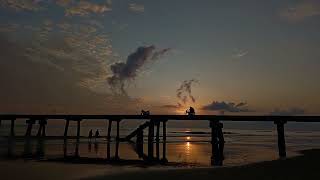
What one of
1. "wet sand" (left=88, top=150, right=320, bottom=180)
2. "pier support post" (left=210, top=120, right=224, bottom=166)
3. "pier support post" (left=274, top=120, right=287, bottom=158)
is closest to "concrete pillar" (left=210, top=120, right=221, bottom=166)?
"pier support post" (left=210, top=120, right=224, bottom=166)

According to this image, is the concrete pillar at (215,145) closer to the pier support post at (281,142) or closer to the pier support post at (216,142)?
the pier support post at (216,142)

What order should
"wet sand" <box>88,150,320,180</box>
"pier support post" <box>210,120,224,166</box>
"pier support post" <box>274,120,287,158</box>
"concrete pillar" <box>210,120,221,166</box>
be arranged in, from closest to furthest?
"wet sand" <box>88,150,320,180</box> < "concrete pillar" <box>210,120,221,166</box> < "pier support post" <box>210,120,224,166</box> < "pier support post" <box>274,120,287,158</box>

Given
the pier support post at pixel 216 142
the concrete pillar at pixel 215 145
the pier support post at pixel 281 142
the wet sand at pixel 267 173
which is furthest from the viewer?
the pier support post at pixel 281 142

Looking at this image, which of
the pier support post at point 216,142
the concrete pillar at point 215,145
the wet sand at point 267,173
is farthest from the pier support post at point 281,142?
the wet sand at point 267,173

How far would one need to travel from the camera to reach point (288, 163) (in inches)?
638

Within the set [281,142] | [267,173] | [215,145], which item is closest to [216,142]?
[215,145]

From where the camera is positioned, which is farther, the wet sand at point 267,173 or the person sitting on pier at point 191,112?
the person sitting on pier at point 191,112

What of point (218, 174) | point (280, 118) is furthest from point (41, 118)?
point (218, 174)

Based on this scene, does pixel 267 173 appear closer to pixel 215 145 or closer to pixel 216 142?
pixel 215 145

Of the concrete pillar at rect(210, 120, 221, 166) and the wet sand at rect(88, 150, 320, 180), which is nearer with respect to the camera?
the wet sand at rect(88, 150, 320, 180)

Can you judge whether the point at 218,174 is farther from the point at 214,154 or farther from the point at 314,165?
the point at 214,154

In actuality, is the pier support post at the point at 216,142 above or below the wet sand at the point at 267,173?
above

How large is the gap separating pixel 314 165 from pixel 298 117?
49.6 feet

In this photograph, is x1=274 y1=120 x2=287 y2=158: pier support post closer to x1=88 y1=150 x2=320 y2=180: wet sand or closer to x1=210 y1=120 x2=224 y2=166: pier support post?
x1=210 y1=120 x2=224 y2=166: pier support post
